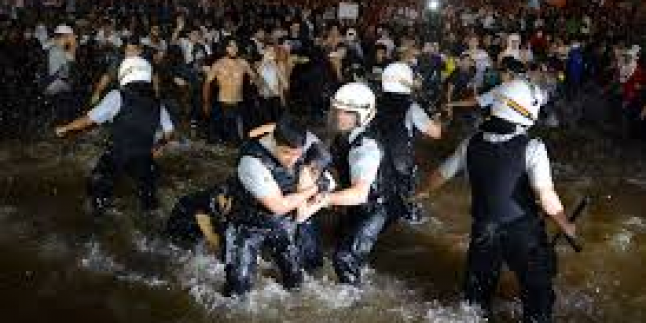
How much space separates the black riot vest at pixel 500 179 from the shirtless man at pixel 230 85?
19.5 ft

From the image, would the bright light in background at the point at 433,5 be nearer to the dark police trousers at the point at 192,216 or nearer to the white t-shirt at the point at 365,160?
the dark police trousers at the point at 192,216

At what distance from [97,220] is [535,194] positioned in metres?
4.73

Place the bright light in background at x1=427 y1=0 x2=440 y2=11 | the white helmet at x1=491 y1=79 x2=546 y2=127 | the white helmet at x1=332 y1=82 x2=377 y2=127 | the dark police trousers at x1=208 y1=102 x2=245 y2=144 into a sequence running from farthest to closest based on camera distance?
the bright light in background at x1=427 y1=0 x2=440 y2=11 → the dark police trousers at x1=208 y1=102 x2=245 y2=144 → the white helmet at x1=332 y1=82 x2=377 y2=127 → the white helmet at x1=491 y1=79 x2=546 y2=127

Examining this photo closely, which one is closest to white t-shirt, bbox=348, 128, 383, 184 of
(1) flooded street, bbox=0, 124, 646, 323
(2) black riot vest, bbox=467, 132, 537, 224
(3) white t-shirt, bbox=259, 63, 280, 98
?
(2) black riot vest, bbox=467, 132, 537, 224

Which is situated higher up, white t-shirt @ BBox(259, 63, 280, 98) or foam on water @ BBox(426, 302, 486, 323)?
white t-shirt @ BBox(259, 63, 280, 98)

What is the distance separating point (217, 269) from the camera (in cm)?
696

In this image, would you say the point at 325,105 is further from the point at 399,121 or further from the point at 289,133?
the point at 289,133

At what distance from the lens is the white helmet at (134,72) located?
7.39 m

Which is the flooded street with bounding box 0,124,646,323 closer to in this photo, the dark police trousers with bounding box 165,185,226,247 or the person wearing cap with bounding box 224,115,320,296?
the dark police trousers with bounding box 165,185,226,247

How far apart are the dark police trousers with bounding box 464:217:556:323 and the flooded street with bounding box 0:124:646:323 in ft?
2.35

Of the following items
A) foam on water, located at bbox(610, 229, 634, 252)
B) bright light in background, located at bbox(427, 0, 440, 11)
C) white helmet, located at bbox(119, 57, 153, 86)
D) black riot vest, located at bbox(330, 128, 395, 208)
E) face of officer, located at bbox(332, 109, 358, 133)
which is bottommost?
foam on water, located at bbox(610, 229, 634, 252)

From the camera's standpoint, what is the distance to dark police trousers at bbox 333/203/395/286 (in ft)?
20.6

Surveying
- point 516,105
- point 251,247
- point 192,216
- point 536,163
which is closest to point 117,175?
point 192,216

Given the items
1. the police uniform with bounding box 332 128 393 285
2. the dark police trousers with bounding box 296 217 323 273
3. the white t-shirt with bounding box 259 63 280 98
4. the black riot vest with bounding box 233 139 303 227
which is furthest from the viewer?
the white t-shirt with bounding box 259 63 280 98
